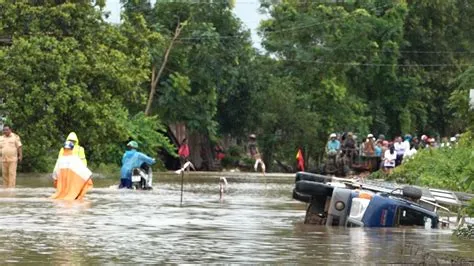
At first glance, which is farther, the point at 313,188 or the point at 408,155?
the point at 408,155

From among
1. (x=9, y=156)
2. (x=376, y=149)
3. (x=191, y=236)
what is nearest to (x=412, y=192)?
(x=191, y=236)

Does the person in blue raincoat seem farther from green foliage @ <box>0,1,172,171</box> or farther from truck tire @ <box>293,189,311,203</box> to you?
truck tire @ <box>293,189,311,203</box>

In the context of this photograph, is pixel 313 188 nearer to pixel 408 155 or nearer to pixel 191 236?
pixel 191 236

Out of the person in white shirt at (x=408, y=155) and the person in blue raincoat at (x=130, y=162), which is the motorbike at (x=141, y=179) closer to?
the person in blue raincoat at (x=130, y=162)

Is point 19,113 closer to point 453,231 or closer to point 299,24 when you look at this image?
point 453,231

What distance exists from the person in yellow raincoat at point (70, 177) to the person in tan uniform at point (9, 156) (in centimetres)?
583

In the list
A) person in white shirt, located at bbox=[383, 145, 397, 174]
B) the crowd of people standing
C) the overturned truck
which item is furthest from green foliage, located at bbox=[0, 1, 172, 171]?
the overturned truck

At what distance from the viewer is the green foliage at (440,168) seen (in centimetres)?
2740

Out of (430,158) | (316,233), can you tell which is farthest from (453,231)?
(430,158)

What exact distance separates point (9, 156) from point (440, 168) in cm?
1058

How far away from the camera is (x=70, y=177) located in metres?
25.5

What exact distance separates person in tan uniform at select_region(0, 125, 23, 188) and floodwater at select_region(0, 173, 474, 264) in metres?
5.67

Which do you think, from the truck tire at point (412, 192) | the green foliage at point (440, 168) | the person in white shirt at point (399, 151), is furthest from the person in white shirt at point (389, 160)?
the truck tire at point (412, 192)

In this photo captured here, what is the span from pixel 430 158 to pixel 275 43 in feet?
106
